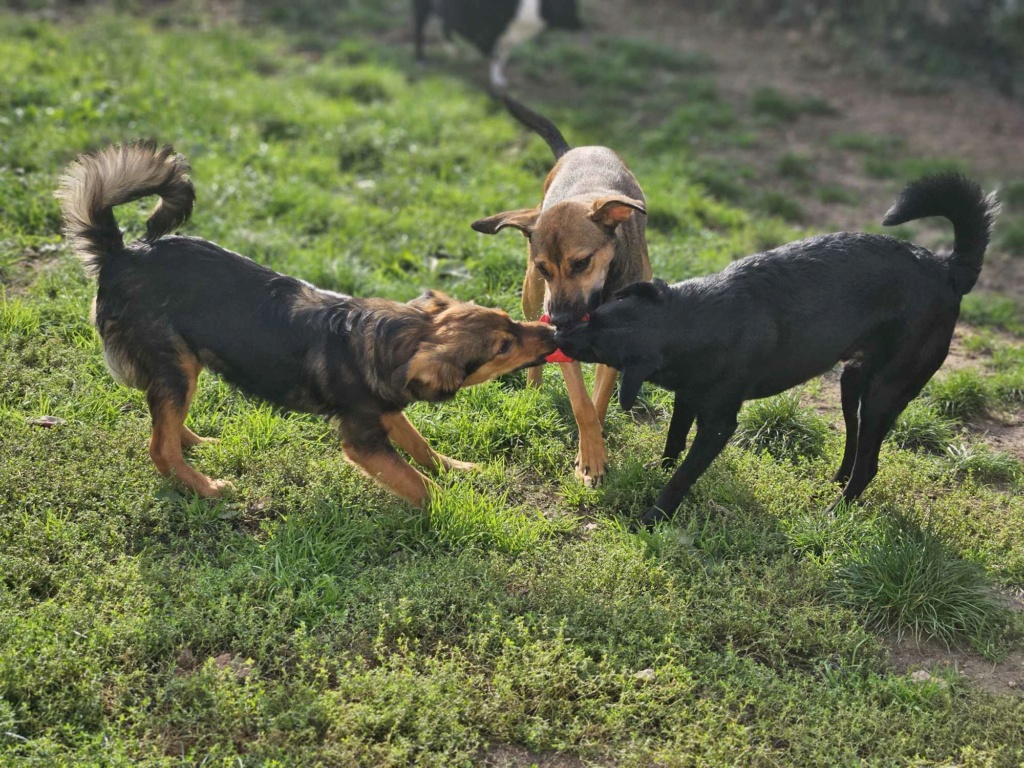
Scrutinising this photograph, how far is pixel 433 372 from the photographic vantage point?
14.3 ft

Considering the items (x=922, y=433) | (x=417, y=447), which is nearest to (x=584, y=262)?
(x=417, y=447)

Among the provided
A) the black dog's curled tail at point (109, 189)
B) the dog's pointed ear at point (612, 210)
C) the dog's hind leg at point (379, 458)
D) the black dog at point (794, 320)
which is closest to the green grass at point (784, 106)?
the dog's pointed ear at point (612, 210)

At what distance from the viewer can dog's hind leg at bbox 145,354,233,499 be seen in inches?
179

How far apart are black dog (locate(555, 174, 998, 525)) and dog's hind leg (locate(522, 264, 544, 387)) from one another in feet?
3.58

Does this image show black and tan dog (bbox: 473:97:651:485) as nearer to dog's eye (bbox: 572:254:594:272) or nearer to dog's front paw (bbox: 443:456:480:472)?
dog's eye (bbox: 572:254:594:272)

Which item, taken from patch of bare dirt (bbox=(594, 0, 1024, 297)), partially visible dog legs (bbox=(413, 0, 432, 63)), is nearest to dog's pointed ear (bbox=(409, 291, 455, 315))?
patch of bare dirt (bbox=(594, 0, 1024, 297))

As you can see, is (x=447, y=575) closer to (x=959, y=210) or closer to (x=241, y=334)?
(x=241, y=334)

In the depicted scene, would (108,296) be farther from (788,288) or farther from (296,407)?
(788,288)

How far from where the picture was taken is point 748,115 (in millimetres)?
10742

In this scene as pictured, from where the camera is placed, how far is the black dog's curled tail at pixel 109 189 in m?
4.44

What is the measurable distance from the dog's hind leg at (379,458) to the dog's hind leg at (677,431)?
1280mm

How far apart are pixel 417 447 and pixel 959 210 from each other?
9.21 ft

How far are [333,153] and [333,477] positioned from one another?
4.61 meters

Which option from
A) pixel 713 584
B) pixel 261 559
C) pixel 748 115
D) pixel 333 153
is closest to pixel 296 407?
pixel 261 559
